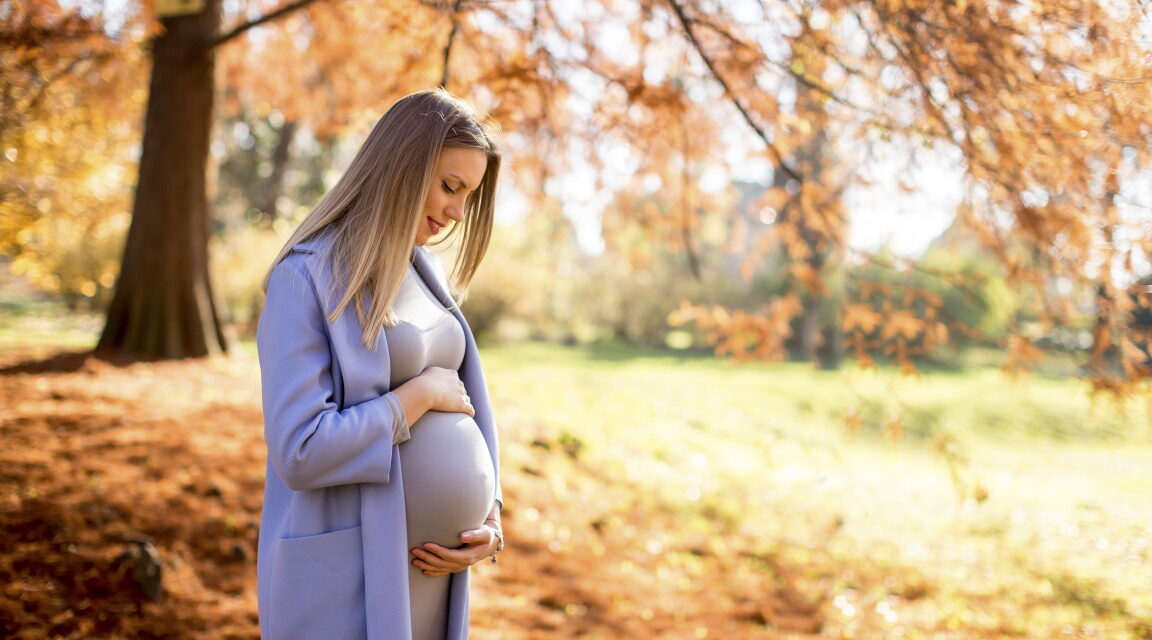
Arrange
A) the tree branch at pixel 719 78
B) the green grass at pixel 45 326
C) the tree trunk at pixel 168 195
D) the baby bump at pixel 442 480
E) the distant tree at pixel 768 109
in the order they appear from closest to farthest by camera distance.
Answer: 1. the baby bump at pixel 442 480
2. the distant tree at pixel 768 109
3. the tree branch at pixel 719 78
4. the tree trunk at pixel 168 195
5. the green grass at pixel 45 326

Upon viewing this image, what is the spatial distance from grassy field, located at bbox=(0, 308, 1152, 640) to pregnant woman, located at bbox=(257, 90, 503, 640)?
1.97 metres

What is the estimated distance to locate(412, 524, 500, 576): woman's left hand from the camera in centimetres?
176

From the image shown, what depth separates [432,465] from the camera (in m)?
1.79

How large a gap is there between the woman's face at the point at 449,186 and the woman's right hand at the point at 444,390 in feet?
1.10

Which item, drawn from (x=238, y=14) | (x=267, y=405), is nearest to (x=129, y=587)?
(x=267, y=405)

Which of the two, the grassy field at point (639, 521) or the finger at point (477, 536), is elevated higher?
the finger at point (477, 536)

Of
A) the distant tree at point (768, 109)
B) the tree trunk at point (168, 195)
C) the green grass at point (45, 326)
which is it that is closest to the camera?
the distant tree at point (768, 109)

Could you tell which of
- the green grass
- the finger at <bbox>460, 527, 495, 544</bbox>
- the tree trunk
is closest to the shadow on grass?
the tree trunk

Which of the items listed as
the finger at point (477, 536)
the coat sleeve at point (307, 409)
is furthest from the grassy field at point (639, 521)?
the coat sleeve at point (307, 409)

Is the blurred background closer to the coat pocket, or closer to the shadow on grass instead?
the shadow on grass

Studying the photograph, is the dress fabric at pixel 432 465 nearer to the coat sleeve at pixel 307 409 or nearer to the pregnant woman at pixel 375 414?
the pregnant woman at pixel 375 414

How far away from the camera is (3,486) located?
3730 mm

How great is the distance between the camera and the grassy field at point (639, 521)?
3.67 meters

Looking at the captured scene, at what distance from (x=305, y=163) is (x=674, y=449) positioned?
23.1 m
